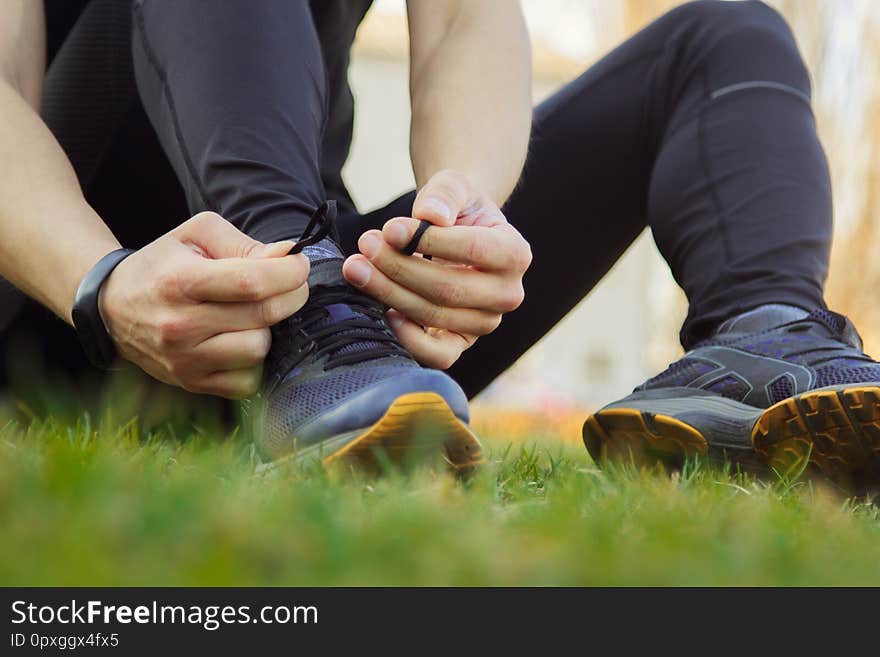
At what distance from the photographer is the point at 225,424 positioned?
68.6 inches

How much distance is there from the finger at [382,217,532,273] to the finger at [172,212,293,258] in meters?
0.14

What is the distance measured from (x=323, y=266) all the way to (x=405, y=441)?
0.27m

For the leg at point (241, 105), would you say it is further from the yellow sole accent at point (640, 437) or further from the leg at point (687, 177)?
the yellow sole accent at point (640, 437)

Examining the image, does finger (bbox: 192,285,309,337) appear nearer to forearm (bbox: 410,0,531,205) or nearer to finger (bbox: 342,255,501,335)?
finger (bbox: 342,255,501,335)

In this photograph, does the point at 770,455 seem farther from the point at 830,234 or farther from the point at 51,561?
the point at 51,561

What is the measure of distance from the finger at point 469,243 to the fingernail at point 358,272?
43mm

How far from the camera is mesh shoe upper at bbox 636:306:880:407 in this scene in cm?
133

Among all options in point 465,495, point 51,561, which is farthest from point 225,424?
point 51,561

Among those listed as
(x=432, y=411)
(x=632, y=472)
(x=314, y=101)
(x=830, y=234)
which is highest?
(x=314, y=101)

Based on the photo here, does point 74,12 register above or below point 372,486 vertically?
above

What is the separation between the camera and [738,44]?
5.67ft

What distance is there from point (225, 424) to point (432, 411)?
813mm

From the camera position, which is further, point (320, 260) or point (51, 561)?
point (320, 260)

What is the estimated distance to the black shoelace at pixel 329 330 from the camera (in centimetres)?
114
